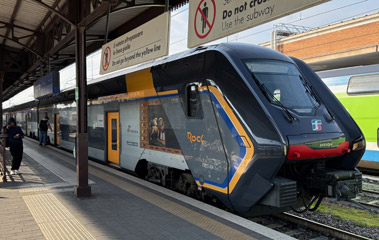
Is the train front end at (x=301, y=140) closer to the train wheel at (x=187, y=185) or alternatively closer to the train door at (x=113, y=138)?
the train wheel at (x=187, y=185)

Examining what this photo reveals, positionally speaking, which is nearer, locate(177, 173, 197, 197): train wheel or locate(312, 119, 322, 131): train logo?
locate(312, 119, 322, 131): train logo

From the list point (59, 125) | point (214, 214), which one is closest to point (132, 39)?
point (214, 214)

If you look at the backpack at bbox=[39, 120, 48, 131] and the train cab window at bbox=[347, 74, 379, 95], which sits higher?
the train cab window at bbox=[347, 74, 379, 95]

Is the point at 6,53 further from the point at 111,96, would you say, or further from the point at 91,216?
the point at 91,216

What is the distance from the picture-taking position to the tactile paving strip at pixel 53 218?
4387mm

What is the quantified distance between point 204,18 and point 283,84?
1.83 metres

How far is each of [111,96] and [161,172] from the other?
3330 mm

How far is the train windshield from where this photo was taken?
17.5 feet

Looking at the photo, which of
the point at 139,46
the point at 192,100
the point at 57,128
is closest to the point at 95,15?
the point at 139,46

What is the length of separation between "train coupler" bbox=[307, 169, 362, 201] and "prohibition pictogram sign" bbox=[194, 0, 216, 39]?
9.19 ft

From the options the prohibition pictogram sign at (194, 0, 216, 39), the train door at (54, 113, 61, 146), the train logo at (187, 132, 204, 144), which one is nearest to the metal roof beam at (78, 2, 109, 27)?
the prohibition pictogram sign at (194, 0, 216, 39)

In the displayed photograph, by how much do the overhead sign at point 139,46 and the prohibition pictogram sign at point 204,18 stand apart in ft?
2.41

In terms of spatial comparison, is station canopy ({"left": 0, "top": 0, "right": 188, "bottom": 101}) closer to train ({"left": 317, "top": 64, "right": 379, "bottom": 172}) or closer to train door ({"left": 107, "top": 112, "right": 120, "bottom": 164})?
train door ({"left": 107, "top": 112, "right": 120, "bottom": 164})

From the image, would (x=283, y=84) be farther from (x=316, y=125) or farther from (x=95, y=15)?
(x=95, y=15)
